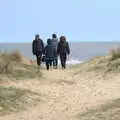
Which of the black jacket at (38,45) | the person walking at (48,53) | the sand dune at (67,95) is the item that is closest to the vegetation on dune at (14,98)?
the sand dune at (67,95)

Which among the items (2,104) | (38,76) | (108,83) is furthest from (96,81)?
(2,104)

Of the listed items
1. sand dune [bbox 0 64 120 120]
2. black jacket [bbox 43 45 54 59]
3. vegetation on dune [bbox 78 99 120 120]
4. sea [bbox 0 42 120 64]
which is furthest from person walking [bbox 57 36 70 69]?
vegetation on dune [bbox 78 99 120 120]

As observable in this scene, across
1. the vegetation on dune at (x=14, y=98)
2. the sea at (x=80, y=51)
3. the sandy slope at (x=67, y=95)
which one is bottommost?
the sea at (x=80, y=51)

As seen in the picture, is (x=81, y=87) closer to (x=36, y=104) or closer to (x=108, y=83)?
(x=108, y=83)

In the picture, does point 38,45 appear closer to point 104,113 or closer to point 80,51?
point 104,113

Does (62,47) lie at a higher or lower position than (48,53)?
higher

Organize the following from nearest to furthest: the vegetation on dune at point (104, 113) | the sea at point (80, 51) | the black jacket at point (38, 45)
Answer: the vegetation on dune at point (104, 113)
the black jacket at point (38, 45)
the sea at point (80, 51)

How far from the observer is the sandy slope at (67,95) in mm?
12008

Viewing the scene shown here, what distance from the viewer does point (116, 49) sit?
24.4m

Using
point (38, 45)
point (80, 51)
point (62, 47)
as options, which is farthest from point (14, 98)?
point (80, 51)

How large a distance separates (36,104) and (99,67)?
28.2 feet

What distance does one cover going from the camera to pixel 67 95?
1446 centimetres

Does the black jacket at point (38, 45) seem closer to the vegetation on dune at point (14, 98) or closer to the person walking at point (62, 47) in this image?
the person walking at point (62, 47)

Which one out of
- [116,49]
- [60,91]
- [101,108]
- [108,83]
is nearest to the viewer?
[101,108]
